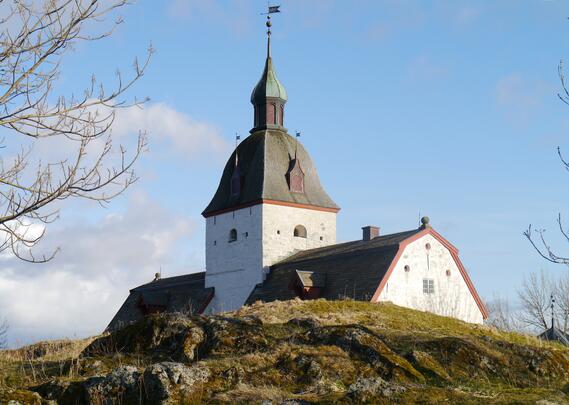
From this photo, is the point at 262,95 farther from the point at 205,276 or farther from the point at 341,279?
the point at 341,279

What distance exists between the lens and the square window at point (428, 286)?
37.7m

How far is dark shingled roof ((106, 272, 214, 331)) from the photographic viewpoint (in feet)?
156

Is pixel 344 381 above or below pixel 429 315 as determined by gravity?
below

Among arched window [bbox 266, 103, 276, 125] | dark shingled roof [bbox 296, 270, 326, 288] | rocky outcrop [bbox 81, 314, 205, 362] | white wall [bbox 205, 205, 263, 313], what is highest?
arched window [bbox 266, 103, 276, 125]

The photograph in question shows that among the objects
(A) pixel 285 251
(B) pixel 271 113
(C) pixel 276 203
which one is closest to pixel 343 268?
(A) pixel 285 251

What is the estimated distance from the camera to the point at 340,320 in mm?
17969

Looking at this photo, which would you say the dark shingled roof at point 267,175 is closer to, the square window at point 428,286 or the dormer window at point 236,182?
the dormer window at point 236,182

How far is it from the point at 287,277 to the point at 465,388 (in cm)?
3028

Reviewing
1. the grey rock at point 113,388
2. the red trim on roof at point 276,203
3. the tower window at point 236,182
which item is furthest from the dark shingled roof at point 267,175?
the grey rock at point 113,388

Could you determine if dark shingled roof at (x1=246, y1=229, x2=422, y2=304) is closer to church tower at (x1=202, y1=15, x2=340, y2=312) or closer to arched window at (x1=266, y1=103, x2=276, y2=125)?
church tower at (x1=202, y1=15, x2=340, y2=312)

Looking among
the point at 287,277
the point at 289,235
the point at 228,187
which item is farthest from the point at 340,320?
the point at 228,187

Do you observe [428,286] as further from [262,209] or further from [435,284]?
[262,209]

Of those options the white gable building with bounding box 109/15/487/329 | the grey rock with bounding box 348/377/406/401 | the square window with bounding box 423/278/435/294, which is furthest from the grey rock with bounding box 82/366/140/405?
the square window with bounding box 423/278/435/294

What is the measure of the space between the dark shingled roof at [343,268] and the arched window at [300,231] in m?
1.85
